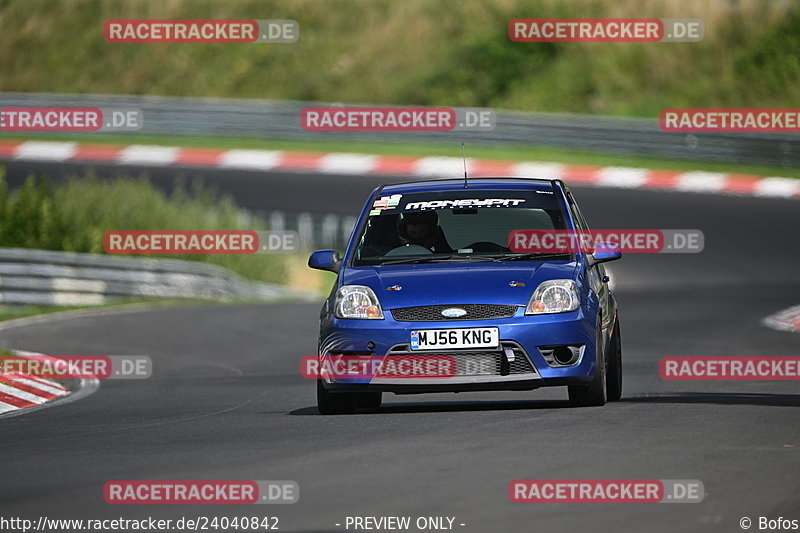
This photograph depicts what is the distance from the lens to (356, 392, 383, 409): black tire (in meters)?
11.4

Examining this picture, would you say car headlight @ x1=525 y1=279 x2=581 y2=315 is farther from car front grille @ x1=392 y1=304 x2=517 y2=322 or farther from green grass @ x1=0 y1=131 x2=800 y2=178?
green grass @ x1=0 y1=131 x2=800 y2=178

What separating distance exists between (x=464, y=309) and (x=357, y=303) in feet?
2.40

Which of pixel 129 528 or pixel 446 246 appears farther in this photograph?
pixel 446 246

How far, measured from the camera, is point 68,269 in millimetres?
23469

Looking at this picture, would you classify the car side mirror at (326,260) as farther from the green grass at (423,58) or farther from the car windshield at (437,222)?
the green grass at (423,58)

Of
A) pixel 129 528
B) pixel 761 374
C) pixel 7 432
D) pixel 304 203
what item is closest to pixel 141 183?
pixel 304 203

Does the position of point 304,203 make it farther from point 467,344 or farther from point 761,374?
point 467,344

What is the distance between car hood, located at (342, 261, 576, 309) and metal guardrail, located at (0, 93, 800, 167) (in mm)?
22290

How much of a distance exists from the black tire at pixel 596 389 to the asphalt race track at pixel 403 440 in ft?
0.45

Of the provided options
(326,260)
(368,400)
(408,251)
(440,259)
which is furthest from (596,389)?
(326,260)

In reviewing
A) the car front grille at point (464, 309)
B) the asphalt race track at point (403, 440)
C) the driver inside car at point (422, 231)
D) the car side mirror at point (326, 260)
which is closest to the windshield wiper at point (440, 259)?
the driver inside car at point (422, 231)

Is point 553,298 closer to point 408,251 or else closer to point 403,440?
point 408,251

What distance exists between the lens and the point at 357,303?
10.5 metres

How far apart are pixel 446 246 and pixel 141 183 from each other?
55.9 feet
